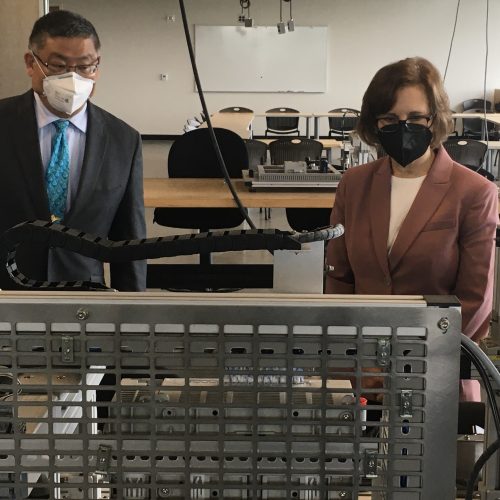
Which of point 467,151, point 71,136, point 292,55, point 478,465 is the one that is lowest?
point 467,151

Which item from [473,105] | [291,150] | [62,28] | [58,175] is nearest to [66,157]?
[58,175]

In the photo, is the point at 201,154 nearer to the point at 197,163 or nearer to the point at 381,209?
the point at 197,163

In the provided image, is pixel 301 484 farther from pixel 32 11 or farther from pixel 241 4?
pixel 241 4

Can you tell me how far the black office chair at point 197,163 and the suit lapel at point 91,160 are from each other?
2.39 meters

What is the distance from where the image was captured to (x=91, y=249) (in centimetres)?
67

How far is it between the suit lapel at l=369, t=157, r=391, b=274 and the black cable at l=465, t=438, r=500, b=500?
1107mm

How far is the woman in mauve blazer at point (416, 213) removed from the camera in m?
1.80

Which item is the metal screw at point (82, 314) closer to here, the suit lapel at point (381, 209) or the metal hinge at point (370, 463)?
the metal hinge at point (370, 463)

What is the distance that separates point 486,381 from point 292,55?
11721 mm

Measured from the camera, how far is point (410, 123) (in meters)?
1.94

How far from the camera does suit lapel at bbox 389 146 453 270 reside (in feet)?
6.07

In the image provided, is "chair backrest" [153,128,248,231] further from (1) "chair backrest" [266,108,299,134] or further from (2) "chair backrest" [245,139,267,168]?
(1) "chair backrest" [266,108,299,134]

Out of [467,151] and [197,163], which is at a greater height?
[197,163]

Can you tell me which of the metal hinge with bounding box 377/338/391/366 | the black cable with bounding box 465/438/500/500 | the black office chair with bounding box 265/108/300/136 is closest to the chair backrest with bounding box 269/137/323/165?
the black office chair with bounding box 265/108/300/136
